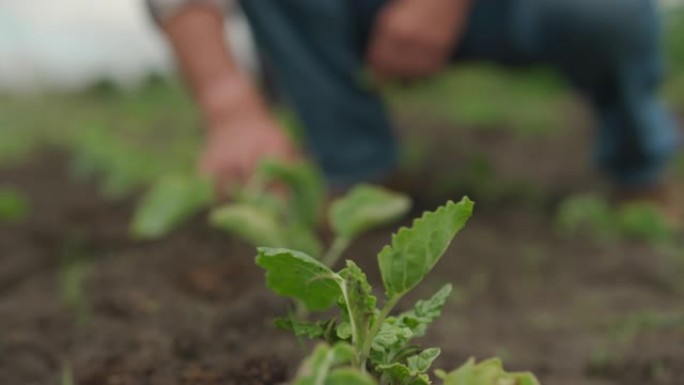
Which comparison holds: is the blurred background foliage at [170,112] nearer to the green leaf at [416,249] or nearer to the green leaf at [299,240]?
the green leaf at [299,240]

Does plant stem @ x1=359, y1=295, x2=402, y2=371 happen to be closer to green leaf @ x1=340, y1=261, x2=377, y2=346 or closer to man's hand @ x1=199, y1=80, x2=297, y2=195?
green leaf @ x1=340, y1=261, x2=377, y2=346

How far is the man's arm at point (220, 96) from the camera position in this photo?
2.01 meters

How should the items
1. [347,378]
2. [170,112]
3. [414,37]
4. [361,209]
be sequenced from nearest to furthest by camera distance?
[347,378] < [361,209] < [414,37] < [170,112]

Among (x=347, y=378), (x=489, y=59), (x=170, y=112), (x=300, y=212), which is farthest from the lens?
Answer: (x=170, y=112)

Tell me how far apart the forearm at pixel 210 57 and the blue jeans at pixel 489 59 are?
0.28ft

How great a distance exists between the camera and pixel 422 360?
2.90ft

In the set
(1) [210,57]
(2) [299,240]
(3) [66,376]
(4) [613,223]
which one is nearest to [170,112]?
(1) [210,57]

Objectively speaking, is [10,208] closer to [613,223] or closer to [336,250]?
[336,250]

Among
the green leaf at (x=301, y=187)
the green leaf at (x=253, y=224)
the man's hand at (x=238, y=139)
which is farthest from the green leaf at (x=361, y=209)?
the man's hand at (x=238, y=139)

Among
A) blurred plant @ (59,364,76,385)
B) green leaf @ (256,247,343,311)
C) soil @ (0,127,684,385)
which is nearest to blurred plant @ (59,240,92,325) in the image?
soil @ (0,127,684,385)

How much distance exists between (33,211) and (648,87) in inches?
52.7

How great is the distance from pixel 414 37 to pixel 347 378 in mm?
1285

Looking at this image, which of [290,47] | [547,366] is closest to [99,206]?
[290,47]

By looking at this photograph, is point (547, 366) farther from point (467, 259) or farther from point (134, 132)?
point (134, 132)
